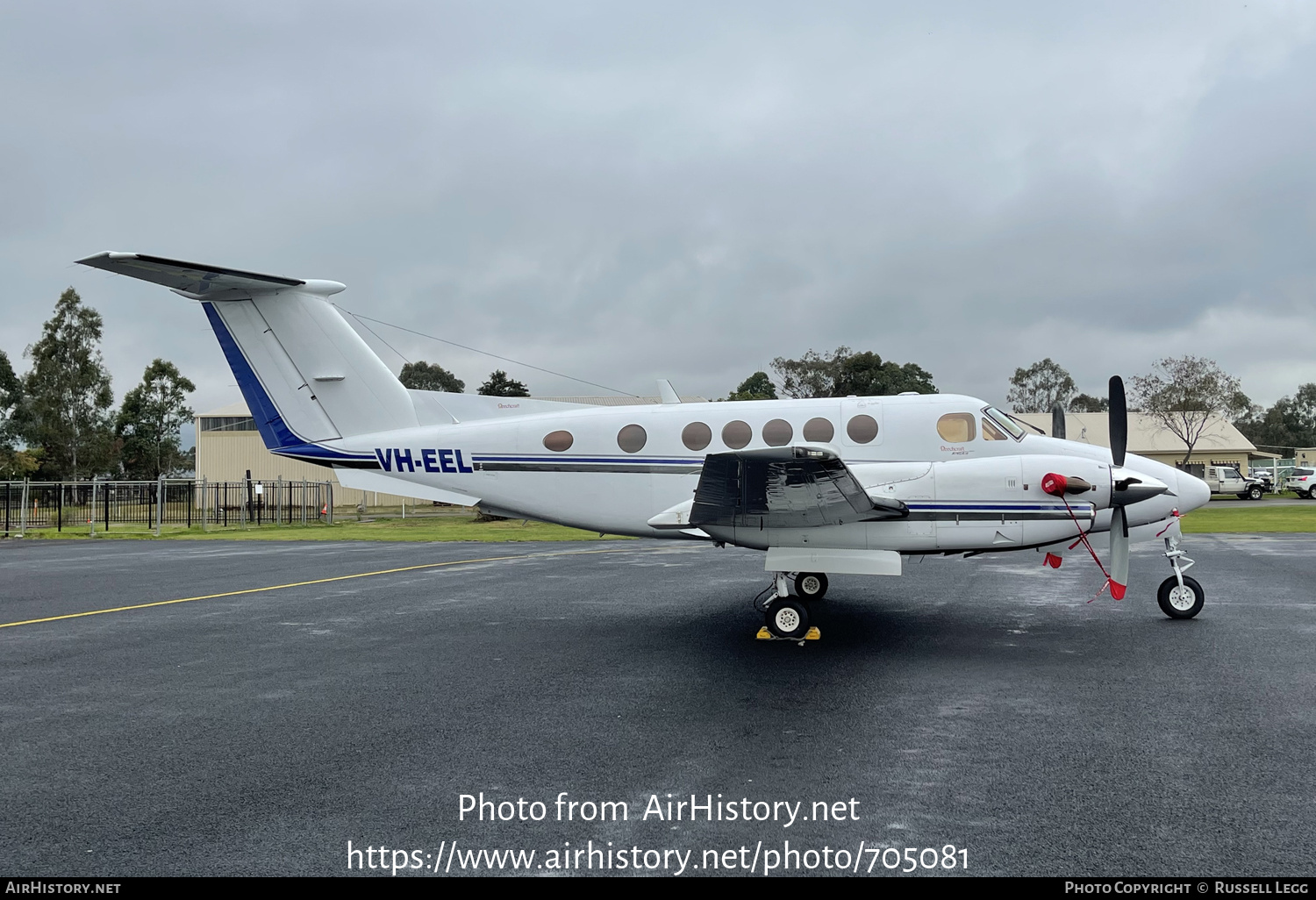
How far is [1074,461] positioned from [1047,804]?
226 inches

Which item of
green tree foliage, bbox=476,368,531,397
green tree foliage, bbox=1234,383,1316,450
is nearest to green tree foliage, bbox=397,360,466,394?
green tree foliage, bbox=476,368,531,397

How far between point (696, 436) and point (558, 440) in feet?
5.79

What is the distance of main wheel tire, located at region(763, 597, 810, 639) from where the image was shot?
8.72 meters

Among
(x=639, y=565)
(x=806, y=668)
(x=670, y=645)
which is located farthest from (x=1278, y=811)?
(x=639, y=565)

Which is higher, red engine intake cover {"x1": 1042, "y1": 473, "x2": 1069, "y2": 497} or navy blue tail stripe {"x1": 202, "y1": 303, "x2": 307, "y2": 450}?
navy blue tail stripe {"x1": 202, "y1": 303, "x2": 307, "y2": 450}

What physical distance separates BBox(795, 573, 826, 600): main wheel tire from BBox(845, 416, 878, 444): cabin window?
2213mm

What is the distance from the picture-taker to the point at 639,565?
1675 centimetres

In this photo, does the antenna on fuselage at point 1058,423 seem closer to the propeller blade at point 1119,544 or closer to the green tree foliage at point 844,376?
the propeller blade at point 1119,544

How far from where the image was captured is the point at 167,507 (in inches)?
1750

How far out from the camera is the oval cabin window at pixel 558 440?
1049 centimetres

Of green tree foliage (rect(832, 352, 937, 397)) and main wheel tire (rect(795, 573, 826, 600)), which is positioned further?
green tree foliage (rect(832, 352, 937, 397))

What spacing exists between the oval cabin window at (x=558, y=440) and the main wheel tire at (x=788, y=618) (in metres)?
3.38

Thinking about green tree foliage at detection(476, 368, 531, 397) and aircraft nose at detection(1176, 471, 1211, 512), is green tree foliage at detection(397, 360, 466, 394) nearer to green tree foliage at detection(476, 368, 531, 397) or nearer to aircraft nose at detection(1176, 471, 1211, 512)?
green tree foliage at detection(476, 368, 531, 397)

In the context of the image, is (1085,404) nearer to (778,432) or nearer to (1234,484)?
(1234,484)
